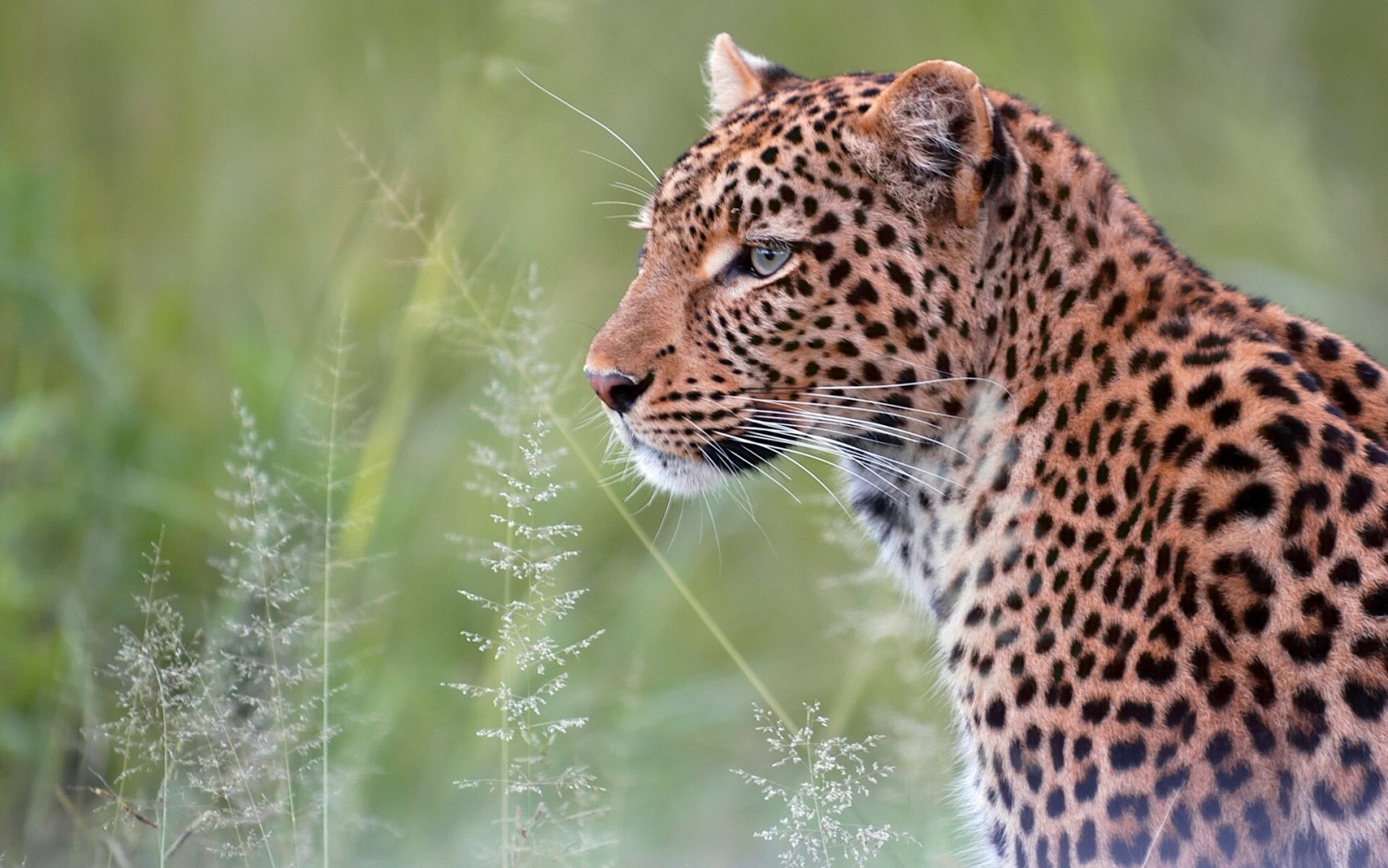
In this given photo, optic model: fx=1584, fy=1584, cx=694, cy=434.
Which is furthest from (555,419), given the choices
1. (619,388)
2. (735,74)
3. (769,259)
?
(735,74)

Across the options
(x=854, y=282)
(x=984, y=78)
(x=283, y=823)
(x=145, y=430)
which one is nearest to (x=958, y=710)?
(x=854, y=282)

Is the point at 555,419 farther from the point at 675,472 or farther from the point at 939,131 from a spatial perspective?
the point at 939,131

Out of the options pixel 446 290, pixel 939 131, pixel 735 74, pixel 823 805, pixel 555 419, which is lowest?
pixel 823 805

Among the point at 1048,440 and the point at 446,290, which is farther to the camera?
the point at 446,290

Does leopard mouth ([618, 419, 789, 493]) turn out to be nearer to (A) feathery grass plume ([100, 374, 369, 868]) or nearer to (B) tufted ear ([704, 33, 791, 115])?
(A) feathery grass plume ([100, 374, 369, 868])

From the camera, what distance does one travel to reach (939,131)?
4.38 m

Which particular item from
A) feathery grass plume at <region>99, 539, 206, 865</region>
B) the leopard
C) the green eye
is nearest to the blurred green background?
feathery grass plume at <region>99, 539, 206, 865</region>

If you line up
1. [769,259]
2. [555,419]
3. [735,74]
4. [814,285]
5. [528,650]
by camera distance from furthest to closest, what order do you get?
[735,74] → [555,419] → [769,259] → [814,285] → [528,650]

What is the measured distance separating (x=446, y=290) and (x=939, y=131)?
9.05 feet

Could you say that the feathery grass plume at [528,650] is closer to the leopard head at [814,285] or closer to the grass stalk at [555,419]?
the grass stalk at [555,419]

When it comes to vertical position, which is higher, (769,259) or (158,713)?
(769,259)

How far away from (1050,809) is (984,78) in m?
5.06

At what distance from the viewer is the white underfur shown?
545 cm

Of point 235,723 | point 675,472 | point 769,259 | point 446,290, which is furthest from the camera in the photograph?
point 446,290
